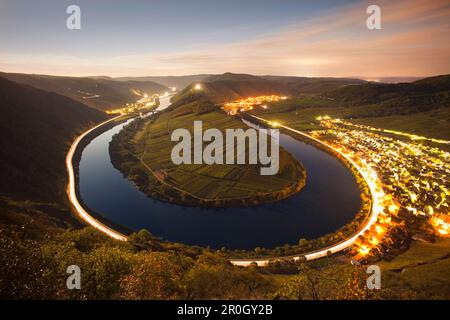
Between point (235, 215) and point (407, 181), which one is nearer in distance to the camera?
point (235, 215)

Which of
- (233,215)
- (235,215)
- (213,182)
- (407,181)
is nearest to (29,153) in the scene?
(213,182)

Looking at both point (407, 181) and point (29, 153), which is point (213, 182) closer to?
point (407, 181)

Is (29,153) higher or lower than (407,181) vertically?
higher

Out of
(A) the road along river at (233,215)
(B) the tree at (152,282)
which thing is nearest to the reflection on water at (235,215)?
(A) the road along river at (233,215)

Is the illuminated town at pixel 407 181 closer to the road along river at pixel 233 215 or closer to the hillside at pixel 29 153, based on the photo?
the road along river at pixel 233 215

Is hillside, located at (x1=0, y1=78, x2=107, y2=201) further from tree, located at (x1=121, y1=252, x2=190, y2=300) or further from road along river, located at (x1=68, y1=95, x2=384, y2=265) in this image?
tree, located at (x1=121, y1=252, x2=190, y2=300)

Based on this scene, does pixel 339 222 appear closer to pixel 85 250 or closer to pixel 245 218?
pixel 245 218
